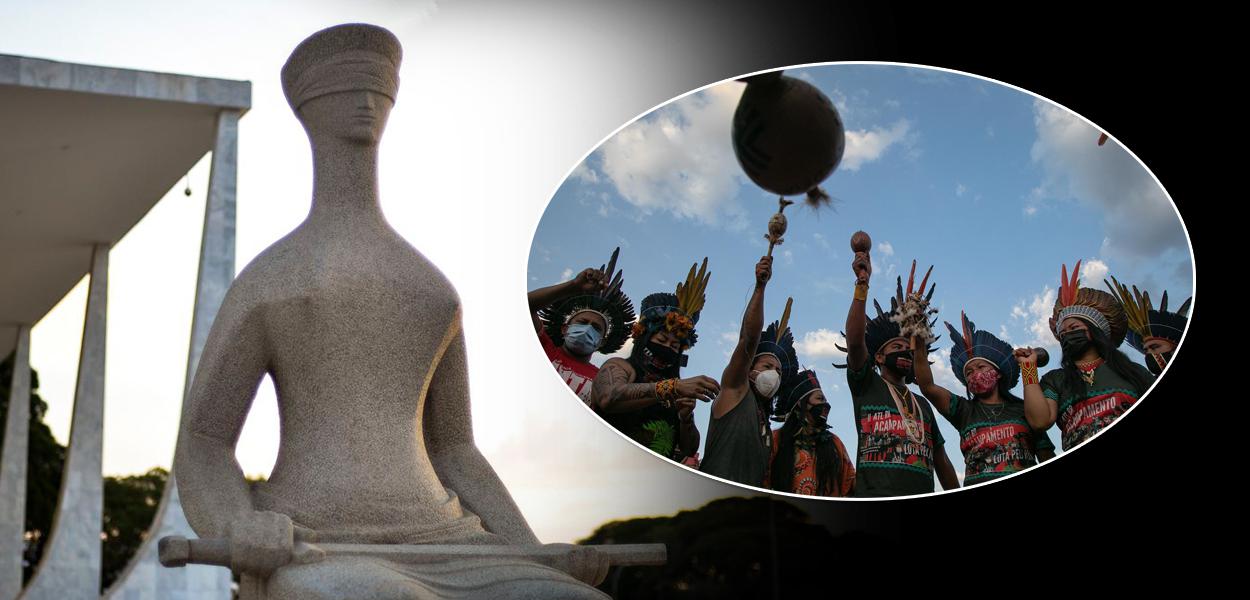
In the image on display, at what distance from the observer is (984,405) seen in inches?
516

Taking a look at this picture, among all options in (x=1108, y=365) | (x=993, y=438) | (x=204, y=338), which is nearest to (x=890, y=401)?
(x=993, y=438)

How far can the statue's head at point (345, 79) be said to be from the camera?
5.81m

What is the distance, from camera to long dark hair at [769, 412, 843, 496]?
13.4 m

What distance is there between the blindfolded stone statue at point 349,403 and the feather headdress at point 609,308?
584cm

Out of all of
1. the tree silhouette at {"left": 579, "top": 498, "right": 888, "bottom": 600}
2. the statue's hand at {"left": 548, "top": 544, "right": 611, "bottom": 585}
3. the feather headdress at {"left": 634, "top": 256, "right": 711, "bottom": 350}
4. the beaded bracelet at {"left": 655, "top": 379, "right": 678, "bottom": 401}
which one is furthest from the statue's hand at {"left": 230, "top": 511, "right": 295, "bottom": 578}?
the tree silhouette at {"left": 579, "top": 498, "right": 888, "bottom": 600}

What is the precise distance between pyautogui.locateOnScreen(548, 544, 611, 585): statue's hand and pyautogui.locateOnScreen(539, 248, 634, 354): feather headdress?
252 inches

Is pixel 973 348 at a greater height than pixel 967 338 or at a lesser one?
lesser

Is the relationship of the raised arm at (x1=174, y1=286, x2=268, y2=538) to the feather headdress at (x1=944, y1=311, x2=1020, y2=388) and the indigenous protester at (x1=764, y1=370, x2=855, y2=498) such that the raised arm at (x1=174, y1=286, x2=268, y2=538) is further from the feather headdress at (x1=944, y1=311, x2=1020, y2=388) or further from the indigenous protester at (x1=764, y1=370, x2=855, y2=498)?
the feather headdress at (x1=944, y1=311, x2=1020, y2=388)

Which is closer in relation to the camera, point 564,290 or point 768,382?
point 564,290

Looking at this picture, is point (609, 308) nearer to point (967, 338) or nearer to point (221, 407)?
point (967, 338)

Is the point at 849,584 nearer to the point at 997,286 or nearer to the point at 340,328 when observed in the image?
the point at 997,286

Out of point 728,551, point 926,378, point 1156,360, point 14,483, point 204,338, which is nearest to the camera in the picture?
point 1156,360

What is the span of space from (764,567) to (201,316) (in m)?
12.8

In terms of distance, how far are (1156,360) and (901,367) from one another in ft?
7.65
